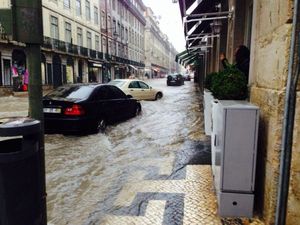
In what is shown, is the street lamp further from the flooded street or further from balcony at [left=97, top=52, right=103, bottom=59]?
balcony at [left=97, top=52, right=103, bottom=59]

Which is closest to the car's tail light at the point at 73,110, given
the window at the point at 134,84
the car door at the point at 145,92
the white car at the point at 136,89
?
the white car at the point at 136,89

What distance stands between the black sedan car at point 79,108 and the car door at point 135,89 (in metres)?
6.81

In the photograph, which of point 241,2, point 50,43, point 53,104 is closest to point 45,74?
point 50,43

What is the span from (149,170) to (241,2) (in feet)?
15.5

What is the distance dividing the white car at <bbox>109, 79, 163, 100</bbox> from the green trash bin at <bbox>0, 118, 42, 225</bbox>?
1319 centimetres

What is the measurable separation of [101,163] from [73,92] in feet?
10.9

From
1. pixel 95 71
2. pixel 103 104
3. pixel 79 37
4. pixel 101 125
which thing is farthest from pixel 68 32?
pixel 101 125

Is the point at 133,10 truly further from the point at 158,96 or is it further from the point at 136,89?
the point at 136,89

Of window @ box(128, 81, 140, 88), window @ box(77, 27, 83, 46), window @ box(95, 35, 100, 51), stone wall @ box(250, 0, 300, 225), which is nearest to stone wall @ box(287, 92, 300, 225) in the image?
stone wall @ box(250, 0, 300, 225)

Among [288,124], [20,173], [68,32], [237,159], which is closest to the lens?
[20,173]

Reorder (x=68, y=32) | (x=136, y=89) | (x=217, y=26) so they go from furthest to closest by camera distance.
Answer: (x=68, y=32) → (x=136, y=89) → (x=217, y=26)

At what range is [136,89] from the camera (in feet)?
56.0

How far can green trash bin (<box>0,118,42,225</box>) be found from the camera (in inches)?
91.1

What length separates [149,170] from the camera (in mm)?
5297
